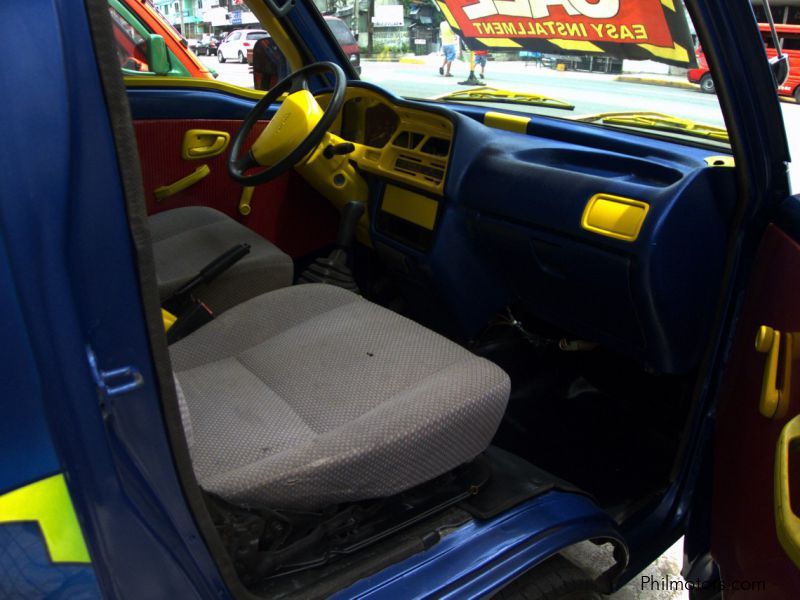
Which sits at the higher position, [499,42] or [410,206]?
[499,42]

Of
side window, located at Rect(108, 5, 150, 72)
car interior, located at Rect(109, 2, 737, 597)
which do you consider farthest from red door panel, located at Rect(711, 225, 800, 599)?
side window, located at Rect(108, 5, 150, 72)

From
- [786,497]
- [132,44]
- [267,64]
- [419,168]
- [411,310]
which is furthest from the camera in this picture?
[132,44]

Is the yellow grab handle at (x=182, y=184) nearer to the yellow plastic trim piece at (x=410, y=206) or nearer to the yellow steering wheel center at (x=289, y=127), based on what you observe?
the yellow steering wheel center at (x=289, y=127)

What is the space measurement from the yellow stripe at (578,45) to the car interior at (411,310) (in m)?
0.24

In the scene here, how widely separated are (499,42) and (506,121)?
293 millimetres

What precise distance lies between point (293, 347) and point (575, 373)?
1.01 meters

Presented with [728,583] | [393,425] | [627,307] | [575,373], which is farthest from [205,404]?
[575,373]

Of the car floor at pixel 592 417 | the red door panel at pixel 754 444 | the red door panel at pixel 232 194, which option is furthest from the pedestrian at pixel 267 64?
the red door panel at pixel 754 444

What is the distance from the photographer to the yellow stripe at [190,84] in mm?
2359

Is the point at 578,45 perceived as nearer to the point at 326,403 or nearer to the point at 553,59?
the point at 553,59

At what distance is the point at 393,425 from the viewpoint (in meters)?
1.14

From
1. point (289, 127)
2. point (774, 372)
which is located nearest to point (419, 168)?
point (289, 127)

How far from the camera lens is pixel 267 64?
2938mm

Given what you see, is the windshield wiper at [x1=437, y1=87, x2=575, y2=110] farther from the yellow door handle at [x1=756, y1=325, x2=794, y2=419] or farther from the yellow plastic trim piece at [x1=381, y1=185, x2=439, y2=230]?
the yellow door handle at [x1=756, y1=325, x2=794, y2=419]
